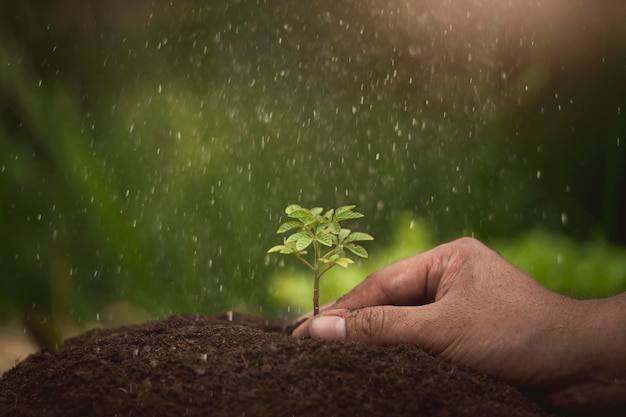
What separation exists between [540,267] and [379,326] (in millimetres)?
2155

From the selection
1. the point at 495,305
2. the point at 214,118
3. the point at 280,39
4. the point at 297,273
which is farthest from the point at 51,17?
the point at 495,305

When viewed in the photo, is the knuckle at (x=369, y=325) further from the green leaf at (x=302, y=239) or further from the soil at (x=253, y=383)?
the green leaf at (x=302, y=239)

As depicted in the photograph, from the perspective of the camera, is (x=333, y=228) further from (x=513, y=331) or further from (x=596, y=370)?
(x=596, y=370)

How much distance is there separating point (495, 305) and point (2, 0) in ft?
12.9

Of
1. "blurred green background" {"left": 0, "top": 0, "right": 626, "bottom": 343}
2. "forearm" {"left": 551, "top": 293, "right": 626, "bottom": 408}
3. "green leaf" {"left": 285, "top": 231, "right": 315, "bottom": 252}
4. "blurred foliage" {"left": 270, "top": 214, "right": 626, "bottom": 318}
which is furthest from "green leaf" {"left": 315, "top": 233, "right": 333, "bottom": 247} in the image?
"blurred green background" {"left": 0, "top": 0, "right": 626, "bottom": 343}

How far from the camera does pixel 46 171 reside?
4.39 m

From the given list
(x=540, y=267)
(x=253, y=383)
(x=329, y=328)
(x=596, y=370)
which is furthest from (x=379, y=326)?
(x=540, y=267)

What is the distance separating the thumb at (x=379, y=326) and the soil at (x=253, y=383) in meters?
0.05

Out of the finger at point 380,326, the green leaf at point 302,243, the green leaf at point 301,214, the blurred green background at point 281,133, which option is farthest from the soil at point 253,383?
the blurred green background at point 281,133

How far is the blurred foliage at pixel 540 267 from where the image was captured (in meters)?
3.50

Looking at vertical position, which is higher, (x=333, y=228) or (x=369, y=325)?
(x=333, y=228)

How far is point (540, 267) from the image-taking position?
367 cm

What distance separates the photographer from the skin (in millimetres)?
1719

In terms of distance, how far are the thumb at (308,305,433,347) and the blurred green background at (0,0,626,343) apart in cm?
259
